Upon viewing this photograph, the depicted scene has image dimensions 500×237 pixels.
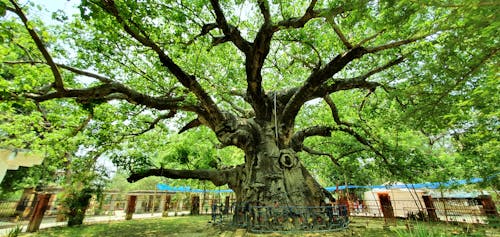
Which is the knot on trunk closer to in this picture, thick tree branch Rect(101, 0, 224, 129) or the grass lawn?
the grass lawn

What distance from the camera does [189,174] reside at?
853 centimetres

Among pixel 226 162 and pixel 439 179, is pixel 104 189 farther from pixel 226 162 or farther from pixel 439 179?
pixel 439 179

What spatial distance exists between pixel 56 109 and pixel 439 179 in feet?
52.8

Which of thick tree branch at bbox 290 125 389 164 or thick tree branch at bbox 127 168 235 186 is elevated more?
thick tree branch at bbox 290 125 389 164

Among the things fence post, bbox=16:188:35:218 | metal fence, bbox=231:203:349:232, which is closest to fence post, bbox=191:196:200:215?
fence post, bbox=16:188:35:218

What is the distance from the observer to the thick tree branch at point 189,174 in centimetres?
830

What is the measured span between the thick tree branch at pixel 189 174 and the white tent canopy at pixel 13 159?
3255mm

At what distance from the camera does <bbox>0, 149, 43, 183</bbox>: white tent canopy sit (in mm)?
6604

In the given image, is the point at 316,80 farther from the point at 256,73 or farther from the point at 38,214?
the point at 38,214

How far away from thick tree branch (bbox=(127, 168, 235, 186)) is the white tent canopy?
10.7 ft

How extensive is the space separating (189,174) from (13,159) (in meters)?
5.56

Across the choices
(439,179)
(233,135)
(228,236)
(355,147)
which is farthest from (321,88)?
(439,179)

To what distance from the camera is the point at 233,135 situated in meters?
Result: 7.98

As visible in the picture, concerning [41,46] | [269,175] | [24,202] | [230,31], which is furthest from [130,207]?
[230,31]
